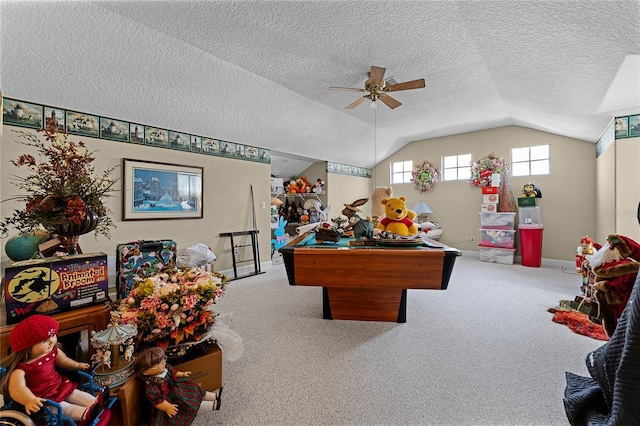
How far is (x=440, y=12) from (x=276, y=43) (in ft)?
4.69

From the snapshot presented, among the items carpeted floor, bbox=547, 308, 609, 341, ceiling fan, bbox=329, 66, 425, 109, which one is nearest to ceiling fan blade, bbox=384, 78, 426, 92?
ceiling fan, bbox=329, 66, 425, 109

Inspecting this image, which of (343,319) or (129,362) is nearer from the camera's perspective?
(129,362)

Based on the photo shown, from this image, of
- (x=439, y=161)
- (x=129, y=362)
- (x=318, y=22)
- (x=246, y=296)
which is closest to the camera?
(x=129, y=362)

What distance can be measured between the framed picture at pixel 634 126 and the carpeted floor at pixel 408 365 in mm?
2195

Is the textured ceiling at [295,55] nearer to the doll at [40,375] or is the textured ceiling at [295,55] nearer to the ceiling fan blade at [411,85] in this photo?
the ceiling fan blade at [411,85]

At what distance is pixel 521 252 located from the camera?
4.98m

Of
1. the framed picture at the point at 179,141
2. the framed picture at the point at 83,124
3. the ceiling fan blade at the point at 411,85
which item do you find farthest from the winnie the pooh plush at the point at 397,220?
the framed picture at the point at 83,124


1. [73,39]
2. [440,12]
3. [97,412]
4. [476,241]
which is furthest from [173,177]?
[476,241]

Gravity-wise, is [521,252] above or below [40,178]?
below

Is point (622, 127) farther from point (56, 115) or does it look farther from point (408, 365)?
point (56, 115)

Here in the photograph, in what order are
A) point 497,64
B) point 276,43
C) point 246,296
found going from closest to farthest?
point 276,43, point 497,64, point 246,296

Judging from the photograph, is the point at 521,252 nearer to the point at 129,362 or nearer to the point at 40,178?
the point at 129,362

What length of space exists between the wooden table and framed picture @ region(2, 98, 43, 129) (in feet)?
8.53

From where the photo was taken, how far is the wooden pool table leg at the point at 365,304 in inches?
101
